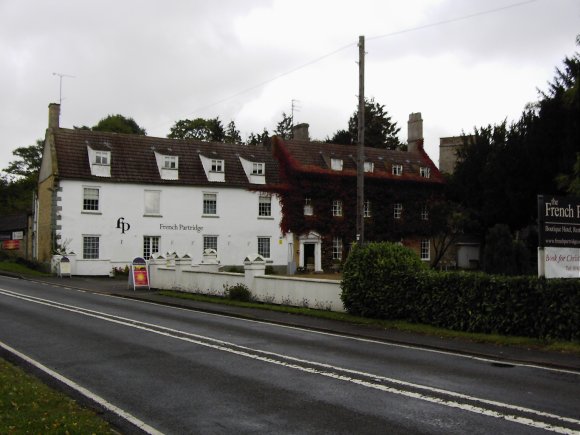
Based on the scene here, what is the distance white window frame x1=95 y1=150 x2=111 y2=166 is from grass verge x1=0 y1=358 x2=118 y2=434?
33.9m

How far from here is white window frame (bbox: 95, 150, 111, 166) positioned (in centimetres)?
4034

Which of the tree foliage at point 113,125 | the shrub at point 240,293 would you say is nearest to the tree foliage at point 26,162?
the tree foliage at point 113,125

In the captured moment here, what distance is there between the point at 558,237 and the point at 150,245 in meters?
32.6

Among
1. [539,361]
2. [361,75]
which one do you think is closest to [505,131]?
[361,75]

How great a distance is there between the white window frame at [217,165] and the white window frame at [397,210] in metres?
15.7

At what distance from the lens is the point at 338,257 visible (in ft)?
156

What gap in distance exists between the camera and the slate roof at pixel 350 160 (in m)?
47.0

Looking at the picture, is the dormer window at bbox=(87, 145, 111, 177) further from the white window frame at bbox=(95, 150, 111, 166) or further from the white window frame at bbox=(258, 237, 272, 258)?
the white window frame at bbox=(258, 237, 272, 258)

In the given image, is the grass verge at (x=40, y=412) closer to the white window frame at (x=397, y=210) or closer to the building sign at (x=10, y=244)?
the white window frame at (x=397, y=210)

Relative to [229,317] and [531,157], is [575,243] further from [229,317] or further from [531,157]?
[531,157]

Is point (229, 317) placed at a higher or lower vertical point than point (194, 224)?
lower

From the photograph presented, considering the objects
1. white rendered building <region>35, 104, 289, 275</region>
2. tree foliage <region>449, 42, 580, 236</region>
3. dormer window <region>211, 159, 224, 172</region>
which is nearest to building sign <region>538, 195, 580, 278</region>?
tree foliage <region>449, 42, 580, 236</region>

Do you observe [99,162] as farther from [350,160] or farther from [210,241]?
[350,160]

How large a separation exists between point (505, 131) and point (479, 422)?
143 ft
